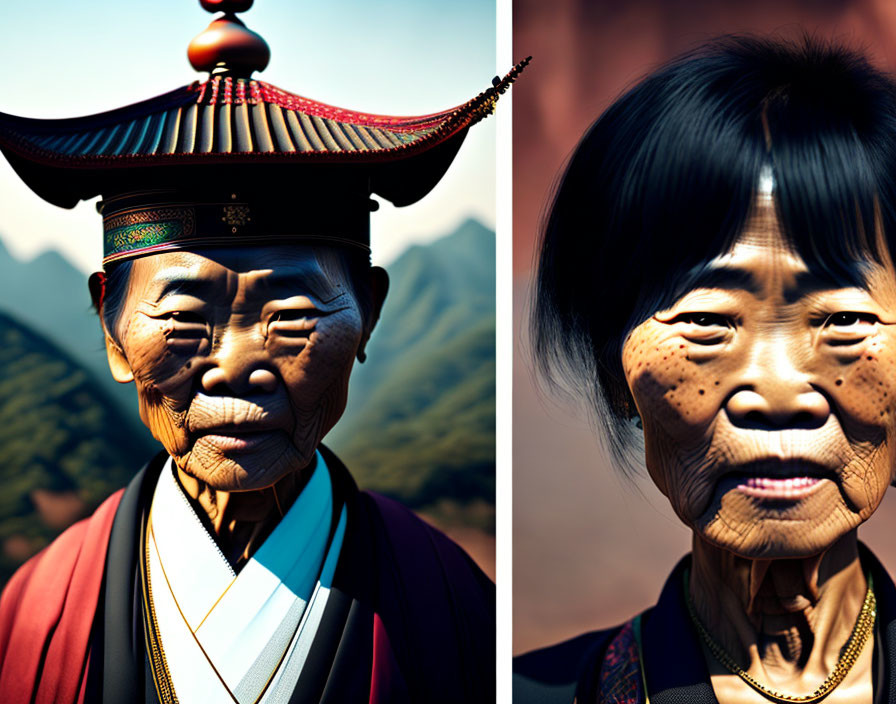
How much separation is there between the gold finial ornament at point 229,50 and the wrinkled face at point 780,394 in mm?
942

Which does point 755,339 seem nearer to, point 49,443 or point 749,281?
point 749,281

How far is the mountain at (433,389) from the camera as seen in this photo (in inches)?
110

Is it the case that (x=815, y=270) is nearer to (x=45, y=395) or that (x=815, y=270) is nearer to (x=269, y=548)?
(x=269, y=548)

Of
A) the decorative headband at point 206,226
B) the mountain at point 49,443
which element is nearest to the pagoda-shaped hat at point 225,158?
the decorative headband at point 206,226

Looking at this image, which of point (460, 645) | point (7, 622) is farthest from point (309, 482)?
point (7, 622)

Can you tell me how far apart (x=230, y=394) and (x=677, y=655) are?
0.90 m

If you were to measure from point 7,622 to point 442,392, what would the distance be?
1.06 meters

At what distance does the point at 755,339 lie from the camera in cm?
199

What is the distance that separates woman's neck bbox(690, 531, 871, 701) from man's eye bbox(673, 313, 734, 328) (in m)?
0.41

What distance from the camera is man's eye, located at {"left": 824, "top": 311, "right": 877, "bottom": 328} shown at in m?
1.99

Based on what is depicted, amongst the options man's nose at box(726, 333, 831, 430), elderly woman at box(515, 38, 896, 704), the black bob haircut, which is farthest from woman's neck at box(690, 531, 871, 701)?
the black bob haircut

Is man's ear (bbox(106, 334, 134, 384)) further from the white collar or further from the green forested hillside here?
the green forested hillside

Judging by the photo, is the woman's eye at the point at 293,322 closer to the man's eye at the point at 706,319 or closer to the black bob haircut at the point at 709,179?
the black bob haircut at the point at 709,179

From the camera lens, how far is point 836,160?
2.00 m
